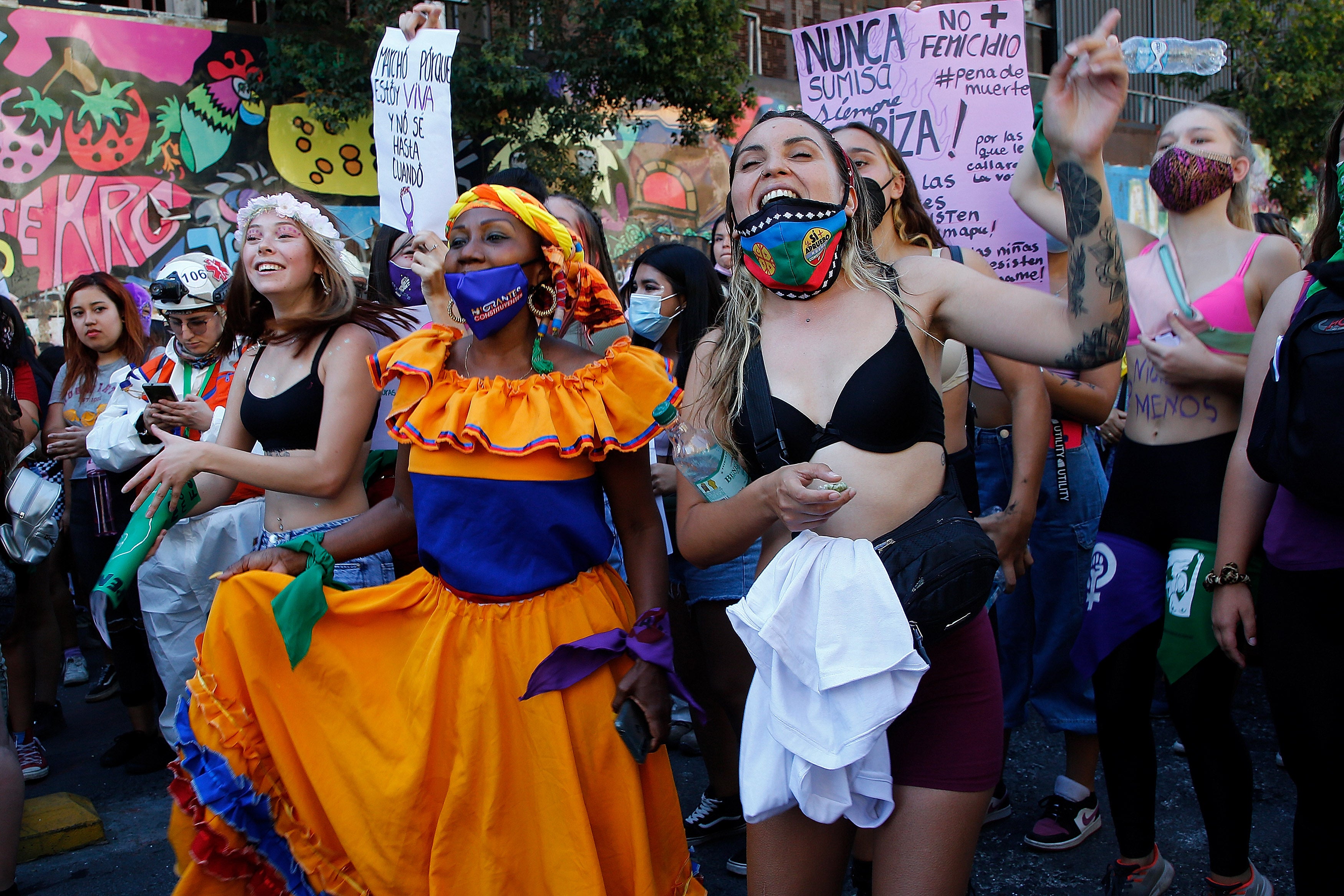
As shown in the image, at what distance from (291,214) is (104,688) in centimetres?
405

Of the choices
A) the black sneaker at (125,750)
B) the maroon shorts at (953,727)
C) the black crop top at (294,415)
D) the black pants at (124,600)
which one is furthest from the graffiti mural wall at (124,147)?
the maroon shorts at (953,727)

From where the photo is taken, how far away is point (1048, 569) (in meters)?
3.92

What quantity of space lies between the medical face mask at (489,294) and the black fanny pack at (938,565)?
2.89 feet

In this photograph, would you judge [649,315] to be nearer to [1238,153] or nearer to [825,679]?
[1238,153]

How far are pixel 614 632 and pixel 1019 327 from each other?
1.16 meters

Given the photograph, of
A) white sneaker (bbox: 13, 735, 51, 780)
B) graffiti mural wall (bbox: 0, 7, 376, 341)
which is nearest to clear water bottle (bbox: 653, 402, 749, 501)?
white sneaker (bbox: 13, 735, 51, 780)

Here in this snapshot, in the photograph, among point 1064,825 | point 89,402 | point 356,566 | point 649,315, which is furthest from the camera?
point 89,402

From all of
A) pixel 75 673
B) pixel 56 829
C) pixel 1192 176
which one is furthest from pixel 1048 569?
pixel 75 673

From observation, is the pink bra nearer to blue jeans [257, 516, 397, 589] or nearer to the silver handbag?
blue jeans [257, 516, 397, 589]

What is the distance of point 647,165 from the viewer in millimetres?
14039

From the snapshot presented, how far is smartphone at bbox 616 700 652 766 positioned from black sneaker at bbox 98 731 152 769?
11.6 ft

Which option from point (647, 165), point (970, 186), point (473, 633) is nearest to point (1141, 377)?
point (970, 186)

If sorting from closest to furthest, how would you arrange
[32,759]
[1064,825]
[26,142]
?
[1064,825]
[32,759]
[26,142]

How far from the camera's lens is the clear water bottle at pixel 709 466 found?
2246mm
